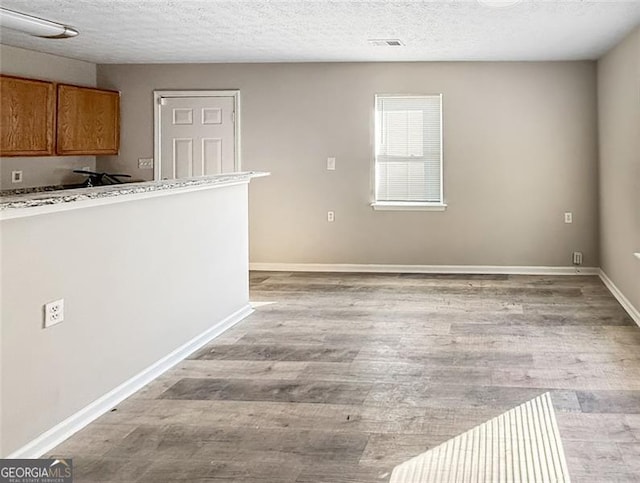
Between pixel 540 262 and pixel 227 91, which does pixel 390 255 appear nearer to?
pixel 540 262

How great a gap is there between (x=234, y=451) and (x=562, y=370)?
81.6 inches

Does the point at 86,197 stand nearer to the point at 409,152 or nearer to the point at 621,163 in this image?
the point at 621,163

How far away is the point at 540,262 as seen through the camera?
7.64 metres

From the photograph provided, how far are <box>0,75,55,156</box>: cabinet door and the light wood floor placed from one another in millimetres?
2784

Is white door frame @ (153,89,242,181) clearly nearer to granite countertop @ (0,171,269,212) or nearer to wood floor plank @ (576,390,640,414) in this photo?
granite countertop @ (0,171,269,212)

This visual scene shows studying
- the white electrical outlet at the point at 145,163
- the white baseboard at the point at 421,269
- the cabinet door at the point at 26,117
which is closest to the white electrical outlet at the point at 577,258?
the white baseboard at the point at 421,269

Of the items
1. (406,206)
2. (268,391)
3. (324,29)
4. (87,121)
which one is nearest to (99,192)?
(268,391)

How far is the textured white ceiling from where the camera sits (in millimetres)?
4977

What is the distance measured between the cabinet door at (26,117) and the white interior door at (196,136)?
4.41 ft

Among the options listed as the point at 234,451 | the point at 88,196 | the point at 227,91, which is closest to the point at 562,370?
the point at 234,451

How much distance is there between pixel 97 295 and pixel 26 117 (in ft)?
13.0

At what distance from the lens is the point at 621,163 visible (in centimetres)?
616

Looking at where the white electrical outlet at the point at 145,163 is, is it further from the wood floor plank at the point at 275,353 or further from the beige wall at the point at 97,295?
the wood floor plank at the point at 275,353

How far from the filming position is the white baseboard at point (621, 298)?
5.37m
